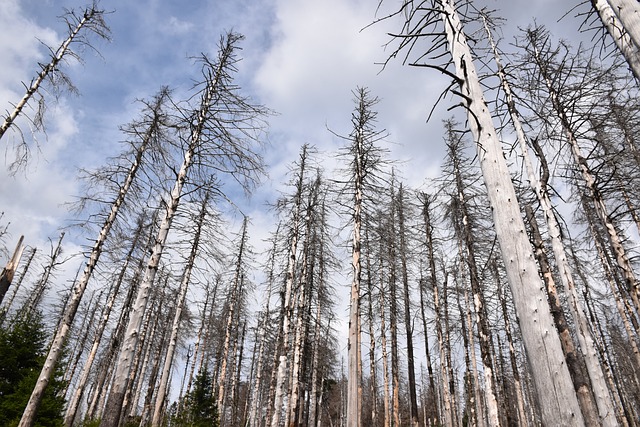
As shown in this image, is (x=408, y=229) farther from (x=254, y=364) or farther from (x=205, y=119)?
(x=254, y=364)

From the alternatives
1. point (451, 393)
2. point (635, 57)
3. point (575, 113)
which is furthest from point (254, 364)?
point (635, 57)

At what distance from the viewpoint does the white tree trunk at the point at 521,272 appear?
8.43 ft

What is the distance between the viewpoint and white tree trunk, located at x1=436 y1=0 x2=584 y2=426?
257cm

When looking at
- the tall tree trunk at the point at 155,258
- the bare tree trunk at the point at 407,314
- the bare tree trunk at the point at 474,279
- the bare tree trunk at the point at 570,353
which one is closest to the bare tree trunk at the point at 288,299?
the bare tree trunk at the point at 407,314

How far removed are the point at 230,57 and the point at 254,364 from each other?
2999cm

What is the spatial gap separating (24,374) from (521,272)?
16.5 m

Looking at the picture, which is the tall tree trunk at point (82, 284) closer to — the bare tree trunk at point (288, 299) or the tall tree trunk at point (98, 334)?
the tall tree trunk at point (98, 334)

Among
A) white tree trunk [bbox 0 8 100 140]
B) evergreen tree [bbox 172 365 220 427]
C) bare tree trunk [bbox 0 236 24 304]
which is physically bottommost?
evergreen tree [bbox 172 365 220 427]

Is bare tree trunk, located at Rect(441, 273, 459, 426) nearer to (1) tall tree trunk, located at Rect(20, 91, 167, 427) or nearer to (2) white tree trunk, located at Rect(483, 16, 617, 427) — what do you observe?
(2) white tree trunk, located at Rect(483, 16, 617, 427)

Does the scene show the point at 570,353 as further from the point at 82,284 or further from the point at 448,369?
the point at 82,284

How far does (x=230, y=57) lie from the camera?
9.30 m

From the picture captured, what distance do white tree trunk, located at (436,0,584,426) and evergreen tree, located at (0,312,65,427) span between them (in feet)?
44.5

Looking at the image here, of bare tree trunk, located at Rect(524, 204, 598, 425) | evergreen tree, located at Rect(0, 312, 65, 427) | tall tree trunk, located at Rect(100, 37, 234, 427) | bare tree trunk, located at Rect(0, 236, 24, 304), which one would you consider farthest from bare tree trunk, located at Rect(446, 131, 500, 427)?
evergreen tree, located at Rect(0, 312, 65, 427)

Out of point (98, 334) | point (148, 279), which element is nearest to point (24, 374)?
point (98, 334)
